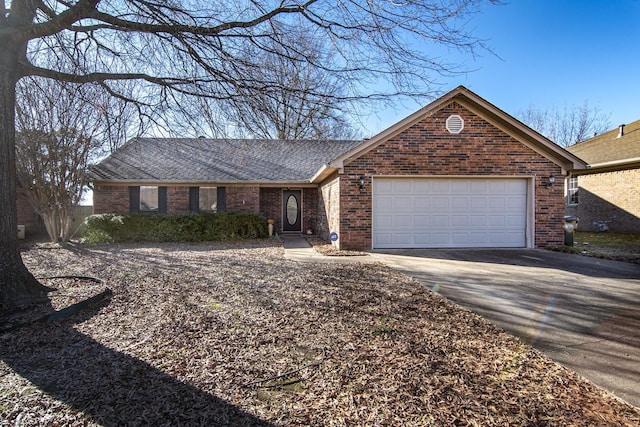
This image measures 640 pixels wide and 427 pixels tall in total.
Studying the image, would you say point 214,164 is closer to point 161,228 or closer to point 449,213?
point 161,228

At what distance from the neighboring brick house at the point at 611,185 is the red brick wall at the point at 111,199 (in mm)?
17820

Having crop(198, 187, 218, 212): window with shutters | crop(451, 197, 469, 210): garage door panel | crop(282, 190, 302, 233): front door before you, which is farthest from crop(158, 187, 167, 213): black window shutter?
crop(451, 197, 469, 210): garage door panel

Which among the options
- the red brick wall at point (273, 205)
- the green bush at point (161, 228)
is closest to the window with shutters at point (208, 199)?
the green bush at point (161, 228)

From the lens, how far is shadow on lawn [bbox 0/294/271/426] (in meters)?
2.21

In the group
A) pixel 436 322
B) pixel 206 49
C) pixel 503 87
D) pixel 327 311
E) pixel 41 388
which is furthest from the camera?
pixel 503 87

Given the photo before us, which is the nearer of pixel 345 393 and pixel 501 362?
pixel 345 393

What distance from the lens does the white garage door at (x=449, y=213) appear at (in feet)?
32.5

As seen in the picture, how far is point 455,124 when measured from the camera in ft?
32.1

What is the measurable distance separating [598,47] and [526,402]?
9288 millimetres

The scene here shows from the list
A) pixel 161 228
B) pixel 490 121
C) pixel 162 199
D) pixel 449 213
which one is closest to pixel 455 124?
pixel 490 121

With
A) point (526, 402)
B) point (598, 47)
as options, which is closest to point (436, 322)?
point (526, 402)

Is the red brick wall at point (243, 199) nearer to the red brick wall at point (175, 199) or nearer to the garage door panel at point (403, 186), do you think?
the red brick wall at point (175, 199)

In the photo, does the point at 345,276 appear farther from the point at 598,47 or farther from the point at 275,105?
the point at 598,47

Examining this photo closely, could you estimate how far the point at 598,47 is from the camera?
8.07 meters
